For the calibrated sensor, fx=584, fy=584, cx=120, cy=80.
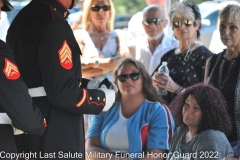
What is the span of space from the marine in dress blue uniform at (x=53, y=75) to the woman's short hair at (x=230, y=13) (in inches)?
45.7

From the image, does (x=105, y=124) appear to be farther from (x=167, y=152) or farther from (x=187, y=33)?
(x=187, y=33)

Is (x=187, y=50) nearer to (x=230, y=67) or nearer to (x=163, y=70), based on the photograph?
(x=163, y=70)

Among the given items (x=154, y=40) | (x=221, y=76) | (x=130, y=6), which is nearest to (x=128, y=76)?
(x=221, y=76)

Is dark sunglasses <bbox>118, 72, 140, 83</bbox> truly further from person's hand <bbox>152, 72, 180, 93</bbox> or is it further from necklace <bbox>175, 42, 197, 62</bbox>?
necklace <bbox>175, 42, 197, 62</bbox>

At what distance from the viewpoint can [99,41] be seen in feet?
15.8

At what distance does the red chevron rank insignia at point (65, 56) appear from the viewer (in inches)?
102

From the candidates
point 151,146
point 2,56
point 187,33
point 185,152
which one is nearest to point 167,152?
point 151,146

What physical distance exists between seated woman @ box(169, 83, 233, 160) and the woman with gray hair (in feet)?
0.29

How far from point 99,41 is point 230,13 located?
1.51 meters

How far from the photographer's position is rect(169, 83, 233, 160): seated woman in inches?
124

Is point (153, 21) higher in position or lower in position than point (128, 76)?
higher

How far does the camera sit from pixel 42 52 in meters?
2.59

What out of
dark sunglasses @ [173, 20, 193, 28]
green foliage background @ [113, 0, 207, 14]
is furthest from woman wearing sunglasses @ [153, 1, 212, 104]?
green foliage background @ [113, 0, 207, 14]

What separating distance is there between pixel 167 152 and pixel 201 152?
0.52 m
